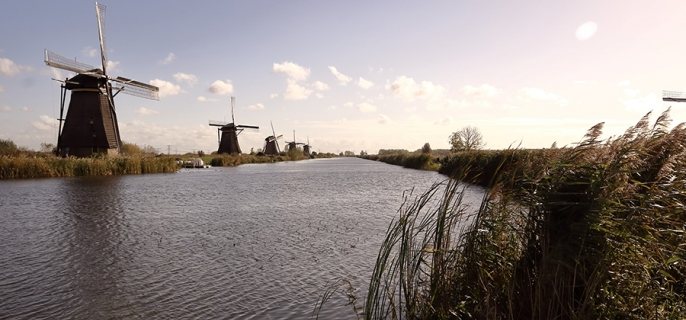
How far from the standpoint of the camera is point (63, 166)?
34.3 metres

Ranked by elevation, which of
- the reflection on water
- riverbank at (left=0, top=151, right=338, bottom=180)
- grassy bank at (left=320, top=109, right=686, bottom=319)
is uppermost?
riverbank at (left=0, top=151, right=338, bottom=180)

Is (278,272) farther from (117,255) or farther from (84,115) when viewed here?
(84,115)

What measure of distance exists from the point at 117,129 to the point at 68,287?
4042 cm

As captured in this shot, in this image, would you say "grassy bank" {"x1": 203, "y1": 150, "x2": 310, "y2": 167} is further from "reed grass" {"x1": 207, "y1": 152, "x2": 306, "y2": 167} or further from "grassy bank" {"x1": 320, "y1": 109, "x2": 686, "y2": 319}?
"grassy bank" {"x1": 320, "y1": 109, "x2": 686, "y2": 319}

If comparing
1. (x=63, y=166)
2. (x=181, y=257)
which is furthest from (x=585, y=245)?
(x=63, y=166)

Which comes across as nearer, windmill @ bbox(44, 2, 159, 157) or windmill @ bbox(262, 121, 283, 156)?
windmill @ bbox(44, 2, 159, 157)

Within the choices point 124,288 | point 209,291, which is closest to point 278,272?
point 209,291

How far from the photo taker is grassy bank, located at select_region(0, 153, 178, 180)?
3253 cm

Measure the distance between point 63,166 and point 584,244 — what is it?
128 feet

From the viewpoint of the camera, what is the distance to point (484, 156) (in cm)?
2822

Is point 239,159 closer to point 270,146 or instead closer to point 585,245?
point 270,146

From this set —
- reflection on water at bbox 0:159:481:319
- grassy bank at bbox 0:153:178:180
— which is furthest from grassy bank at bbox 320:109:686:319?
grassy bank at bbox 0:153:178:180

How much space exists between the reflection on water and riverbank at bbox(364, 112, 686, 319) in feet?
7.54

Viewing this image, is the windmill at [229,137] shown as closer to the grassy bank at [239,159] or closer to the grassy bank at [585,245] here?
the grassy bank at [239,159]
